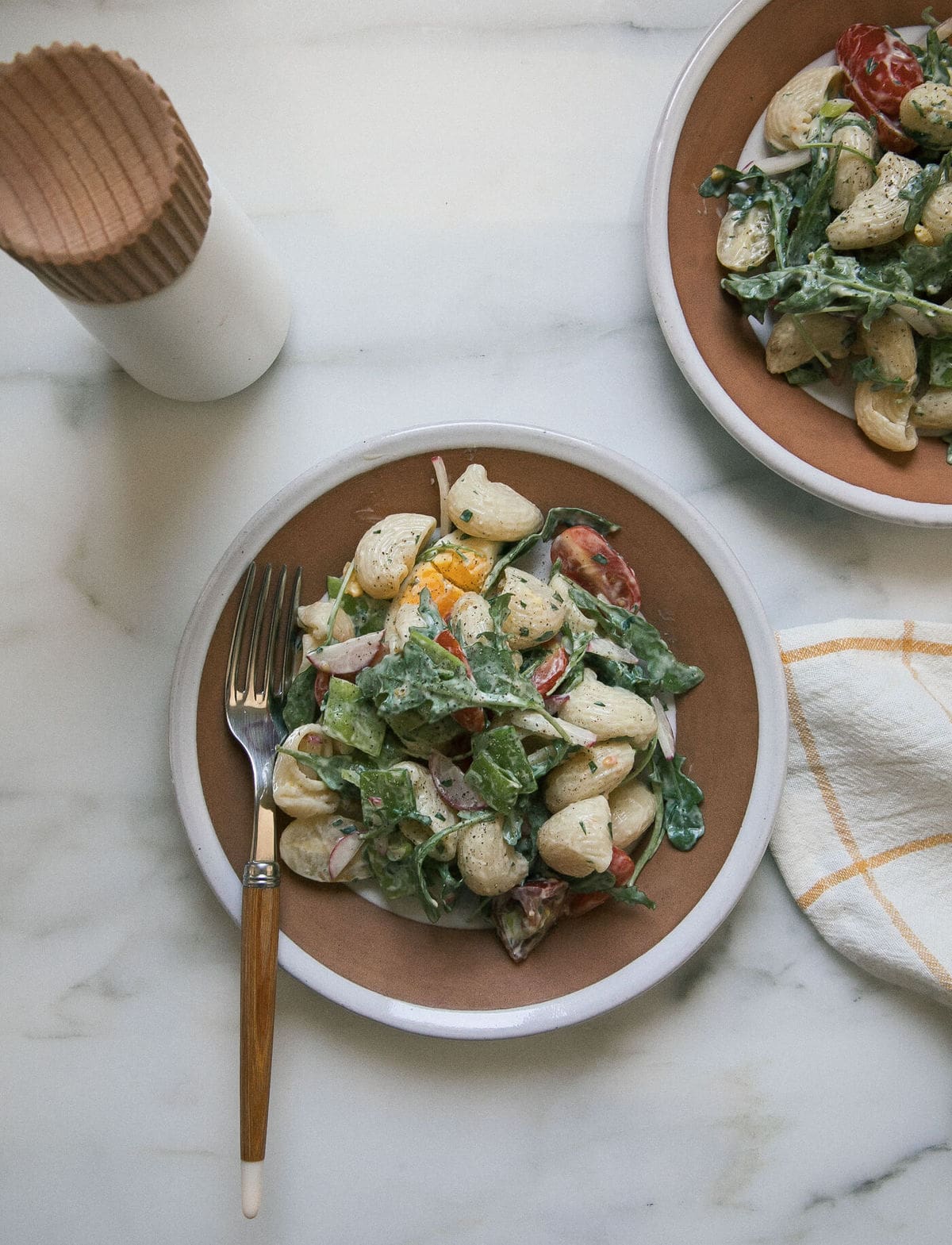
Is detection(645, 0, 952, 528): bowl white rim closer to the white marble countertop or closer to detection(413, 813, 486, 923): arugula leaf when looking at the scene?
the white marble countertop

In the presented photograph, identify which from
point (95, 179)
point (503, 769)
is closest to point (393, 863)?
point (503, 769)

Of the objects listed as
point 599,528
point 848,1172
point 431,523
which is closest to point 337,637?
point 431,523

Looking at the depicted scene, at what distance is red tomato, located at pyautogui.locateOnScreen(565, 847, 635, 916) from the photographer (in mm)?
858

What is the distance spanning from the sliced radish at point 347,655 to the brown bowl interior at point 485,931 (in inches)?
3.8

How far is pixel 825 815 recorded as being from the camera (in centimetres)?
97

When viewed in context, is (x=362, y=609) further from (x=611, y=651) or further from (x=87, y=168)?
(x=87, y=168)

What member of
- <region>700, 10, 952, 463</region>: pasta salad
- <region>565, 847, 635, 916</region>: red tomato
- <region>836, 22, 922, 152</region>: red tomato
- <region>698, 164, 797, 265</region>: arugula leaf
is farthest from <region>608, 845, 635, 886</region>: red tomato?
<region>836, 22, 922, 152</region>: red tomato

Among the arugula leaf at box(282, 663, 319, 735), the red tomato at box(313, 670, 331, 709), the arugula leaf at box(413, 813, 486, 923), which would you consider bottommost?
the arugula leaf at box(413, 813, 486, 923)

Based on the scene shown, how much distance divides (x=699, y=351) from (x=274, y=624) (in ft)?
1.56

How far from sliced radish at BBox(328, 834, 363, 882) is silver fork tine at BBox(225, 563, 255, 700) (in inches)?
6.5

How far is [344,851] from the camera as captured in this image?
848 mm

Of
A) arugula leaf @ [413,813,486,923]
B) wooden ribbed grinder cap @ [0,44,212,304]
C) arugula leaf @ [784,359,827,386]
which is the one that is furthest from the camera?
arugula leaf @ [784,359,827,386]

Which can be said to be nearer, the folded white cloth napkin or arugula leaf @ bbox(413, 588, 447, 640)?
arugula leaf @ bbox(413, 588, 447, 640)

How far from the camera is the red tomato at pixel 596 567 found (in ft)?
2.90
